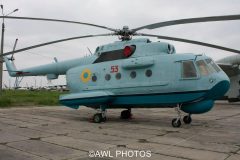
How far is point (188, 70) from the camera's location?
11.6m

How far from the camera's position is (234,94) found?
89.4ft

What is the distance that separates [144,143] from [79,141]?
5.91 ft

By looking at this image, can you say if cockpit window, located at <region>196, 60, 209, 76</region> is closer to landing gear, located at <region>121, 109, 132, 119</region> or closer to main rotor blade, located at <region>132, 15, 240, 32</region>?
main rotor blade, located at <region>132, 15, 240, 32</region>

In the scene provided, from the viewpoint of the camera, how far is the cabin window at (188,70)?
11.5 m

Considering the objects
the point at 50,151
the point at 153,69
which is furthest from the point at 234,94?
the point at 50,151

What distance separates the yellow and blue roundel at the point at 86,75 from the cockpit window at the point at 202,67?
5.19 meters

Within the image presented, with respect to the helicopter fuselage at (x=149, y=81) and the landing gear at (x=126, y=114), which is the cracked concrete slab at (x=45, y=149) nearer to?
the helicopter fuselage at (x=149, y=81)

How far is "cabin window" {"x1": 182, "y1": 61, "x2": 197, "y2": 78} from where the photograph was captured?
454 inches

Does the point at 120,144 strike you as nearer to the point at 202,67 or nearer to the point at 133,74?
the point at 202,67

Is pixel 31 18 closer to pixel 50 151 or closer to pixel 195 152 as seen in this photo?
pixel 50 151

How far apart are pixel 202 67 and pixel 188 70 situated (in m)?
0.52

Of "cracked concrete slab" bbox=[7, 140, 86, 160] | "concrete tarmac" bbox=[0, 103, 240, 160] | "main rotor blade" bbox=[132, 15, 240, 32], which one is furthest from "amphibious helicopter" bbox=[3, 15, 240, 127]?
"cracked concrete slab" bbox=[7, 140, 86, 160]

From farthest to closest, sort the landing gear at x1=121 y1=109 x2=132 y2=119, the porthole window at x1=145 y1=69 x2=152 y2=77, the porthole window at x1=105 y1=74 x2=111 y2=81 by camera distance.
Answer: the landing gear at x1=121 y1=109 x2=132 y2=119, the porthole window at x1=105 y1=74 x2=111 y2=81, the porthole window at x1=145 y1=69 x2=152 y2=77

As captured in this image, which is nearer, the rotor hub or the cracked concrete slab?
the cracked concrete slab
